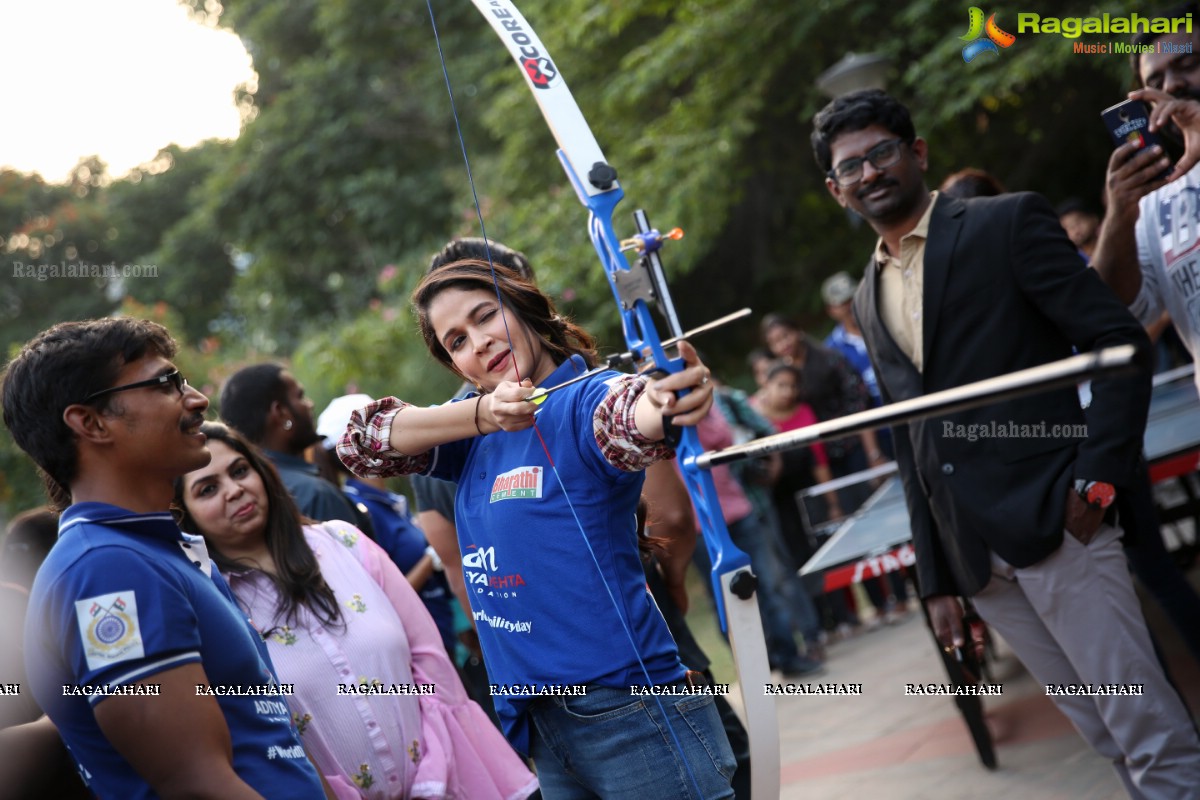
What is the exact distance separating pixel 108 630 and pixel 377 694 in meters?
0.98

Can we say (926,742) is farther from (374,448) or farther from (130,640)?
(130,640)

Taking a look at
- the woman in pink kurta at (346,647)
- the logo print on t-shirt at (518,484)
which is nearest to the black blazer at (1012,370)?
the logo print on t-shirt at (518,484)

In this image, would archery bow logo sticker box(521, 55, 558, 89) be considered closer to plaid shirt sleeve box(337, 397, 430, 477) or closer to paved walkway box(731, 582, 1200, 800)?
plaid shirt sleeve box(337, 397, 430, 477)

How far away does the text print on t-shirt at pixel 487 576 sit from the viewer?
210 cm

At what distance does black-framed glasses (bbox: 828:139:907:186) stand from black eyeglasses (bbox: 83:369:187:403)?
71.9 inches

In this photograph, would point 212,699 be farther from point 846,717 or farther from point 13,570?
point 846,717

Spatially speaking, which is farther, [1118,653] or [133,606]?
[1118,653]

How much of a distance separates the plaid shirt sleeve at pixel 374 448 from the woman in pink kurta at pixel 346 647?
53 cm

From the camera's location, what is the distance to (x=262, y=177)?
15.7 metres

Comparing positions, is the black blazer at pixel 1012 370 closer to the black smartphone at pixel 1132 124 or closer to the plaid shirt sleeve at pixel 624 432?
the black smartphone at pixel 1132 124

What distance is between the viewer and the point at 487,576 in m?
2.16

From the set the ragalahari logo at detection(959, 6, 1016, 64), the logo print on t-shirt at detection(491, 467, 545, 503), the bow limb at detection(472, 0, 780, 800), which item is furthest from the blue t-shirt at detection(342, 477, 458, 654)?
the ragalahari logo at detection(959, 6, 1016, 64)

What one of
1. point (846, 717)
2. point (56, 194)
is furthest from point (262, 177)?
point (846, 717)

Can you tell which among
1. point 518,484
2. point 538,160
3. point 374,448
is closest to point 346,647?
point 374,448
